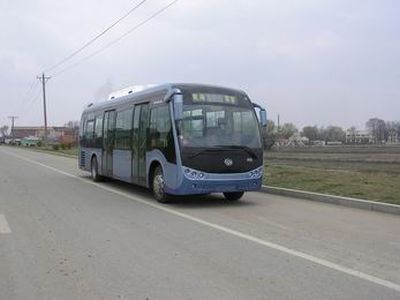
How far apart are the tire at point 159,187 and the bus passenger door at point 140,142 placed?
30.1 inches

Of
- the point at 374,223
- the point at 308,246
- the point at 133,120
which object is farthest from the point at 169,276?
the point at 133,120

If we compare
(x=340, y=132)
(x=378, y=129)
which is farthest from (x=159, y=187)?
(x=340, y=132)

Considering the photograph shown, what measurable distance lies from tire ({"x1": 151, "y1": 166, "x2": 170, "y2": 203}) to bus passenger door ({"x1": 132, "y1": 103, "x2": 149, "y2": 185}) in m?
0.76

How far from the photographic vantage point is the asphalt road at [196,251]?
6652 millimetres

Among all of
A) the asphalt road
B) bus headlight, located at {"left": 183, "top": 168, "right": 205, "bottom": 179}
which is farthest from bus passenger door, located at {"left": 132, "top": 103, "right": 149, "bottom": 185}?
bus headlight, located at {"left": 183, "top": 168, "right": 205, "bottom": 179}

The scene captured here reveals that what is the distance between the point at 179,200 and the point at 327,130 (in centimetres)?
14357

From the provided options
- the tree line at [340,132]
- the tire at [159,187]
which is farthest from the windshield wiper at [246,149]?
the tree line at [340,132]

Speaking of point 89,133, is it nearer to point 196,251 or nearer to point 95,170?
point 95,170

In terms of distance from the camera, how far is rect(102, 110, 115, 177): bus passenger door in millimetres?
19594

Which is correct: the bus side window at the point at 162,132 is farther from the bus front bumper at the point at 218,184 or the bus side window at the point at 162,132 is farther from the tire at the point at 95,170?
the tire at the point at 95,170

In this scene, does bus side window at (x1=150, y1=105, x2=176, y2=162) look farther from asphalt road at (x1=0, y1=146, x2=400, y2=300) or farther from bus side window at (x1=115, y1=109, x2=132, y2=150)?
bus side window at (x1=115, y1=109, x2=132, y2=150)

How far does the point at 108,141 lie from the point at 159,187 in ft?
18.4

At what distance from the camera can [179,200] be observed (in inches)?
610

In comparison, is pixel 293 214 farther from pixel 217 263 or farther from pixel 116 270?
pixel 116 270
